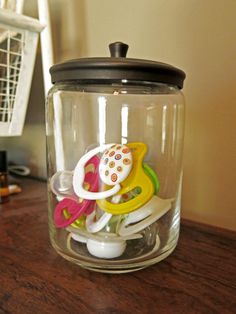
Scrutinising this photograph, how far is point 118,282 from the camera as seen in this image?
0.31 metres

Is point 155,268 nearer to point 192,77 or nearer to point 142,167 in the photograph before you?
point 142,167

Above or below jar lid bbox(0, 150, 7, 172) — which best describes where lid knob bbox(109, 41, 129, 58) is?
above

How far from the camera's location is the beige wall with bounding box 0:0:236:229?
0.45 meters

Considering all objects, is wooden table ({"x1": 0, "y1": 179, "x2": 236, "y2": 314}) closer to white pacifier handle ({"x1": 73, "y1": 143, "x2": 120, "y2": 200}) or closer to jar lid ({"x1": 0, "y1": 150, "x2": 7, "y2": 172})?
white pacifier handle ({"x1": 73, "y1": 143, "x2": 120, "y2": 200})

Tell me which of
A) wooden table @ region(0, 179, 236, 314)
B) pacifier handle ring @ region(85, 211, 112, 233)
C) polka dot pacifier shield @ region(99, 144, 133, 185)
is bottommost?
wooden table @ region(0, 179, 236, 314)

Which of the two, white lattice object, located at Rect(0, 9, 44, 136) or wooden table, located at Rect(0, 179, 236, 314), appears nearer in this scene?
wooden table, located at Rect(0, 179, 236, 314)

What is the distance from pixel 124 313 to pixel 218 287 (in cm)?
11

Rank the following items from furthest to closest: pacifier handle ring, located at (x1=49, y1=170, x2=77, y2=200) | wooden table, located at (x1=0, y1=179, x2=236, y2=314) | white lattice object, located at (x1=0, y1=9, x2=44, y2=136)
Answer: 1. white lattice object, located at (x1=0, y1=9, x2=44, y2=136)
2. pacifier handle ring, located at (x1=49, y1=170, x2=77, y2=200)
3. wooden table, located at (x1=0, y1=179, x2=236, y2=314)

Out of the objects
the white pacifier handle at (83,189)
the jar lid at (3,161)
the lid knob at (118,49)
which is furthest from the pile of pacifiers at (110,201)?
the jar lid at (3,161)

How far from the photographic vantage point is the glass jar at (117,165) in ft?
1.03

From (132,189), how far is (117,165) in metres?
0.04

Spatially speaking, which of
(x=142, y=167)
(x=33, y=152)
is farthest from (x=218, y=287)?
(x=33, y=152)

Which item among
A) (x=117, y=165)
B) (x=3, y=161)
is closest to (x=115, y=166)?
(x=117, y=165)

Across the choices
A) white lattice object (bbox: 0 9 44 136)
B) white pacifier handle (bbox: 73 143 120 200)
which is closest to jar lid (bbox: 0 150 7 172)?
white lattice object (bbox: 0 9 44 136)
